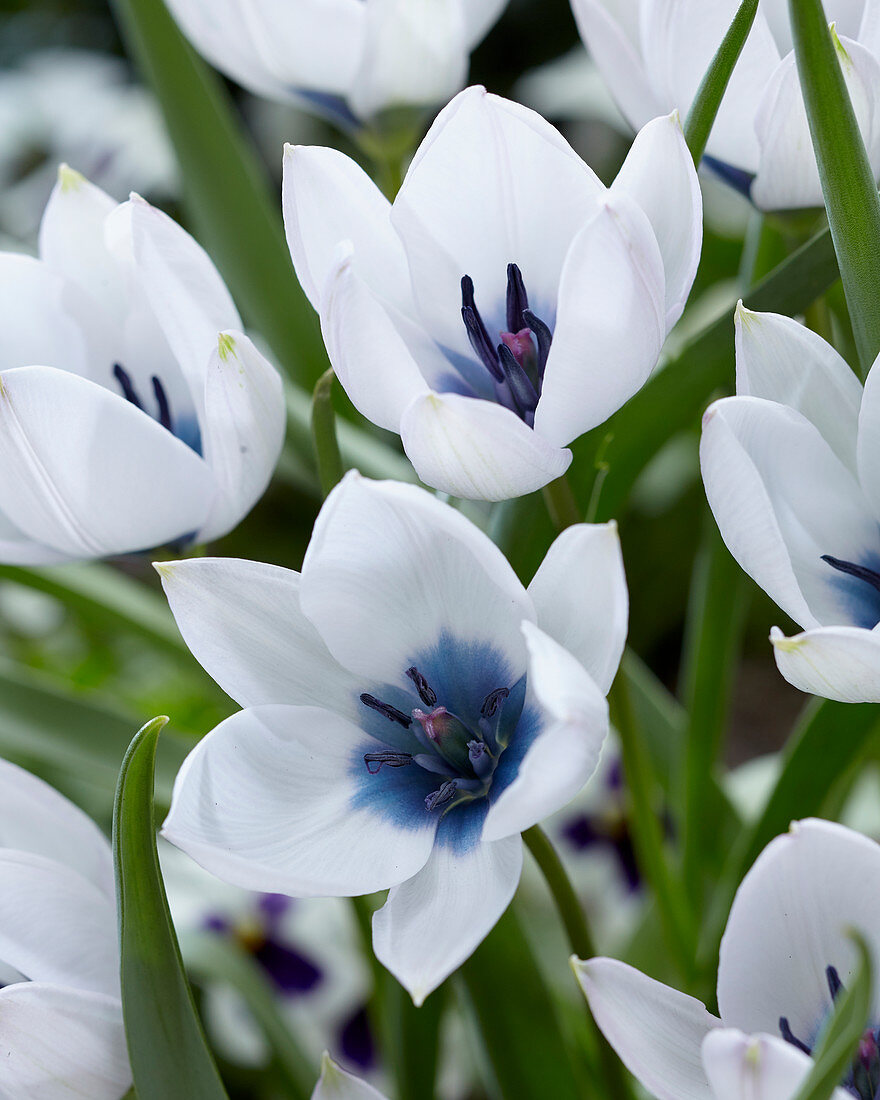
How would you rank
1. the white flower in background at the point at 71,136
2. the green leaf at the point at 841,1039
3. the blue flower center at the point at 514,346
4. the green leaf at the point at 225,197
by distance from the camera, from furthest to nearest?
the white flower in background at the point at 71,136
the green leaf at the point at 225,197
the blue flower center at the point at 514,346
the green leaf at the point at 841,1039

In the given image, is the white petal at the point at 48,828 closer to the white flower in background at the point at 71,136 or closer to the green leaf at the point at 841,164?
the green leaf at the point at 841,164

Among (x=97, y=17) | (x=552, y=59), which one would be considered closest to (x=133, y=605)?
(x=552, y=59)

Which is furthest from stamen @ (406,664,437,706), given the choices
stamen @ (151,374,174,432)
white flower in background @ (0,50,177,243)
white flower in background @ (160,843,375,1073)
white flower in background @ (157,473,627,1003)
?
white flower in background @ (0,50,177,243)

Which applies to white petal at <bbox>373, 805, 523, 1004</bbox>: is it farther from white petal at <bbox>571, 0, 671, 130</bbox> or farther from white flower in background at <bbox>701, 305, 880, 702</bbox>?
white petal at <bbox>571, 0, 671, 130</bbox>

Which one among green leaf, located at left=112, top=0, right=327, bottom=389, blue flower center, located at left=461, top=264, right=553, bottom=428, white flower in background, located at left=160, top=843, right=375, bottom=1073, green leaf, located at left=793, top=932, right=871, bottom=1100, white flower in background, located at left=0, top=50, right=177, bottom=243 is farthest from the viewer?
white flower in background, located at left=0, top=50, right=177, bottom=243

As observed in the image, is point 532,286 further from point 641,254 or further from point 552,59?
point 552,59

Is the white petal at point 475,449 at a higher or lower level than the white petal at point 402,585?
higher

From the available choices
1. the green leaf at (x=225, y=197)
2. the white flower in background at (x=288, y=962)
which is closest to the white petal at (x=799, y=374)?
the green leaf at (x=225, y=197)
